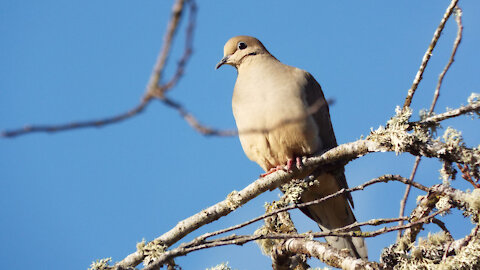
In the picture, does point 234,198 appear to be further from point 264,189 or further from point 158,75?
point 158,75

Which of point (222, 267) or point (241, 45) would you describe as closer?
point (222, 267)

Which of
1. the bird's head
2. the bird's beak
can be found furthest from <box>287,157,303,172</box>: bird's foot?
the bird's beak

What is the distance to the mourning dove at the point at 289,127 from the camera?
428 cm

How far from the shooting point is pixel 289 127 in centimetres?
428

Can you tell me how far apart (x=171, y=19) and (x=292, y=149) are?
10.6 feet

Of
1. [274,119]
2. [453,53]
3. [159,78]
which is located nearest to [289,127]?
[274,119]

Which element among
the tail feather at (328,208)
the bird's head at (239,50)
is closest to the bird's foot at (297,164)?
the tail feather at (328,208)

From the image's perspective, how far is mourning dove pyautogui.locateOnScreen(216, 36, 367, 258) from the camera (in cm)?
428

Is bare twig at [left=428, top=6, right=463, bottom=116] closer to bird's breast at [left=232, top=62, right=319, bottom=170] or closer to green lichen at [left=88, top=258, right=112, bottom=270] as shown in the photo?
bird's breast at [left=232, top=62, right=319, bottom=170]

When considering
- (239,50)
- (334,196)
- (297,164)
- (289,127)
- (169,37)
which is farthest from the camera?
(239,50)

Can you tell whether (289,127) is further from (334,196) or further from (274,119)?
(334,196)

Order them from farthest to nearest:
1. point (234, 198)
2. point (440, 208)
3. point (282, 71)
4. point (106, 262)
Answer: point (282, 71)
point (234, 198)
point (106, 262)
point (440, 208)

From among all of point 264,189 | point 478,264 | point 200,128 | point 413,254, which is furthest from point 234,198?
point 200,128

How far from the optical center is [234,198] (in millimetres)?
3680
